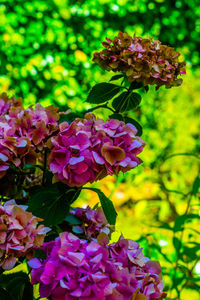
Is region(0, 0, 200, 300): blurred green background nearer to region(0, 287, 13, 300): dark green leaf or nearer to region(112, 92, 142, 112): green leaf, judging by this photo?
region(112, 92, 142, 112): green leaf

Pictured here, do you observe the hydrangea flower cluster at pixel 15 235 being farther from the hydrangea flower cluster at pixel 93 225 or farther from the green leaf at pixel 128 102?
the green leaf at pixel 128 102

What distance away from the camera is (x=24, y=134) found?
61cm

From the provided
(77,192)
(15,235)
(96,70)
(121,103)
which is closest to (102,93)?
(121,103)

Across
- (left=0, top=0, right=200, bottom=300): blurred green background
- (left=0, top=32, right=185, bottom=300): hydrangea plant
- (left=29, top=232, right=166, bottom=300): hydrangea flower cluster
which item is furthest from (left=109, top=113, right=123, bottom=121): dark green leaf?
(left=0, top=0, right=200, bottom=300): blurred green background

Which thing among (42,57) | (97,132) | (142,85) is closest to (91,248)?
(97,132)

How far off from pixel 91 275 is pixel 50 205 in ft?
0.63

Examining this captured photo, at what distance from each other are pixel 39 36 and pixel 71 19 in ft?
0.81

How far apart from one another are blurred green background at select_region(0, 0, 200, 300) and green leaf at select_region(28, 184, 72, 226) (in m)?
1.24

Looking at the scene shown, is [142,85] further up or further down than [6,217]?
further up

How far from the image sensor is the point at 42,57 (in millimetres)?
2357

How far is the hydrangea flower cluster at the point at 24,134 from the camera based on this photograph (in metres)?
0.57

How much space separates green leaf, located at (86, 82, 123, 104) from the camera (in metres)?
0.77

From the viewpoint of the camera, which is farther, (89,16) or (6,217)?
(89,16)

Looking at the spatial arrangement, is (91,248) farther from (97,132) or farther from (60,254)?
(97,132)
